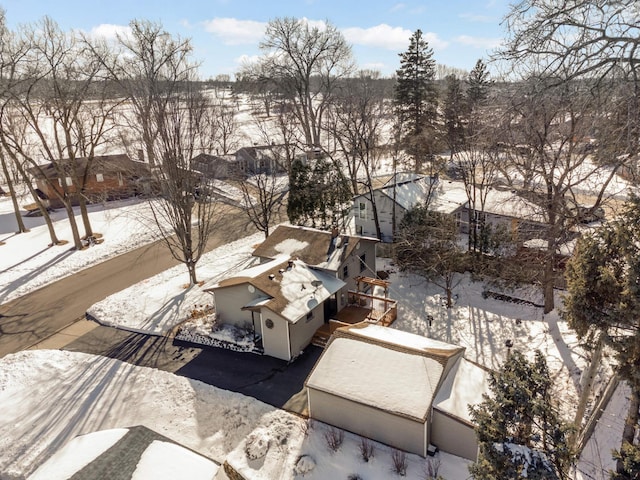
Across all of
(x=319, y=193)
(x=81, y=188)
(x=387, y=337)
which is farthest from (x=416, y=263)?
(x=81, y=188)

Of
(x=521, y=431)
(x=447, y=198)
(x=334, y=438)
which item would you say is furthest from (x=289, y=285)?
(x=447, y=198)

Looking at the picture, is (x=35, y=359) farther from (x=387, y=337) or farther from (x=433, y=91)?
(x=433, y=91)

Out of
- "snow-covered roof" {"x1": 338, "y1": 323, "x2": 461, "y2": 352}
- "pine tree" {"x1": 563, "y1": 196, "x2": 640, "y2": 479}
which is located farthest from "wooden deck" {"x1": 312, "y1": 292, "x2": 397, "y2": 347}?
"pine tree" {"x1": 563, "y1": 196, "x2": 640, "y2": 479}

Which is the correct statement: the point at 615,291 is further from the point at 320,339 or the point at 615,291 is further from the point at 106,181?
the point at 106,181

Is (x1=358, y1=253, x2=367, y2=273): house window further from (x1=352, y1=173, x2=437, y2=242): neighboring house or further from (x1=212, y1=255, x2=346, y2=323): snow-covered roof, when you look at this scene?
(x1=352, y1=173, x2=437, y2=242): neighboring house

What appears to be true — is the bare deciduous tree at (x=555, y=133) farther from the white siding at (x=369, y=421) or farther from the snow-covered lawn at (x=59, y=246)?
the snow-covered lawn at (x=59, y=246)

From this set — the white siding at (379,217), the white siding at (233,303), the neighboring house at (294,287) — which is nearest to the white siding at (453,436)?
the neighboring house at (294,287)
